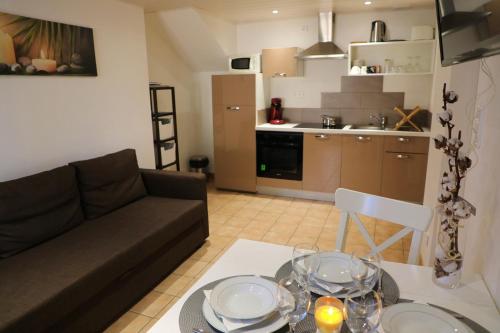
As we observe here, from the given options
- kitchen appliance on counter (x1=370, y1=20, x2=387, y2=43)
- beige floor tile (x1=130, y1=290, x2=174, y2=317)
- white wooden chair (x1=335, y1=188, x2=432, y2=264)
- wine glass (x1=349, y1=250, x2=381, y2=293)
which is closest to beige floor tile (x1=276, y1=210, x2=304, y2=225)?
beige floor tile (x1=130, y1=290, x2=174, y2=317)

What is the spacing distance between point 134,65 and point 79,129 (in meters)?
0.97

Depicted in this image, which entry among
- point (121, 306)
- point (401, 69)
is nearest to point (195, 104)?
point (401, 69)

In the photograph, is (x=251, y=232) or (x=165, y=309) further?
(x=251, y=232)

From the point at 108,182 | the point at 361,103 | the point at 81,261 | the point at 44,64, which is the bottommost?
the point at 81,261

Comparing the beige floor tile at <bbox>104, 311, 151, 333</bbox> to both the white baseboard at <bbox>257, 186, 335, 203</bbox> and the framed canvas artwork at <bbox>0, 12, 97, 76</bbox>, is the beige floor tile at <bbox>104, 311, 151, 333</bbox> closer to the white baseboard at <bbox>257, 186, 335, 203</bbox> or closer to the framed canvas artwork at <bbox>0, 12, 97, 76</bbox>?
the framed canvas artwork at <bbox>0, 12, 97, 76</bbox>

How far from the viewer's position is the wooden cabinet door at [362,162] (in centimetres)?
403

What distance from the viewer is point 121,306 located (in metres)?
2.27

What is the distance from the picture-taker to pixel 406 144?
12.7 feet

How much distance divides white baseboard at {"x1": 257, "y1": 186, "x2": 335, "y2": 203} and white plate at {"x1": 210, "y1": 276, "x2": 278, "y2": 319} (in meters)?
3.35

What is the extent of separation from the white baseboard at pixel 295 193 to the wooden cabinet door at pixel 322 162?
0.28ft

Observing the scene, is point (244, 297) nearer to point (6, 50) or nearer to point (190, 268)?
point (190, 268)

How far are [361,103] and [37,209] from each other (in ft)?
12.4

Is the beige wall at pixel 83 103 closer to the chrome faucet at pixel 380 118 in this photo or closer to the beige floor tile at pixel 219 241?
the beige floor tile at pixel 219 241

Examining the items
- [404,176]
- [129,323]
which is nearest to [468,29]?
[129,323]
